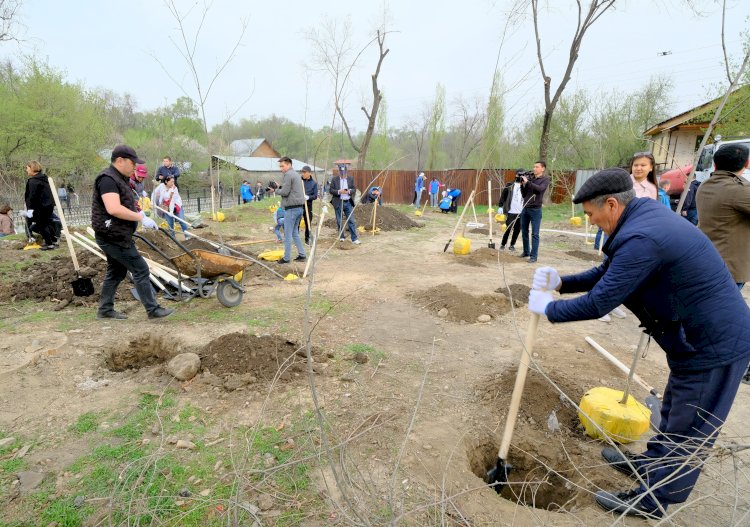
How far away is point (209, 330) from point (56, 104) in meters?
22.3

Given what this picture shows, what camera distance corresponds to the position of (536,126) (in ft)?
74.7

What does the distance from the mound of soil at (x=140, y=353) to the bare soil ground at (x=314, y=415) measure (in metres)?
0.02

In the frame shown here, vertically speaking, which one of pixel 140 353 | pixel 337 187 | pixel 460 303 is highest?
pixel 337 187

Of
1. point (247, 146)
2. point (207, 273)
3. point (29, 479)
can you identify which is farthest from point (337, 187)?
point (247, 146)

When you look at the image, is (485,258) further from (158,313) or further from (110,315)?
(110,315)

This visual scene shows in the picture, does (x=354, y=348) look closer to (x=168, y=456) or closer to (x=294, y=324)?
(x=294, y=324)

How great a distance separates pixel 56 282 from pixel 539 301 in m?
6.34

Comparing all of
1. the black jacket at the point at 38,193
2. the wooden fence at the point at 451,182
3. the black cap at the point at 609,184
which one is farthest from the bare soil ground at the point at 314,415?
the wooden fence at the point at 451,182

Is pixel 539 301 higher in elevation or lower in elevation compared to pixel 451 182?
lower

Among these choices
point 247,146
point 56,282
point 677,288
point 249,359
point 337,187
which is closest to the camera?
point 677,288

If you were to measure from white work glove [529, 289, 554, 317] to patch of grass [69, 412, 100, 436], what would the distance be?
2920 mm

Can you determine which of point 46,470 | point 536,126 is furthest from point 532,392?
point 536,126

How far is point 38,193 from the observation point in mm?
7660

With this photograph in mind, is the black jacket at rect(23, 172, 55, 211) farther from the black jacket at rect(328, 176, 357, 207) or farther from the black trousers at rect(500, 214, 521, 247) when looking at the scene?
the black trousers at rect(500, 214, 521, 247)
